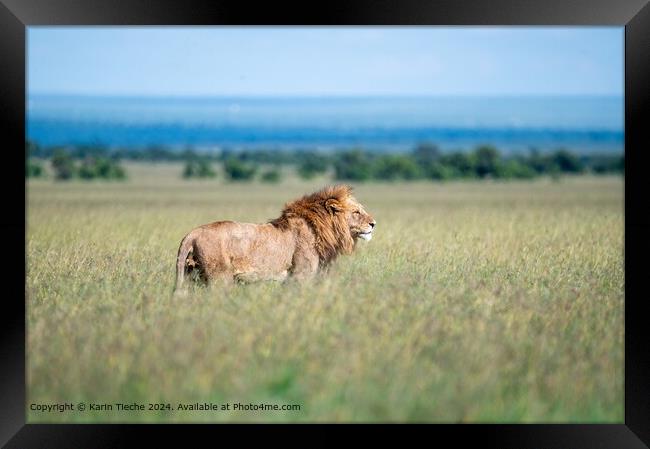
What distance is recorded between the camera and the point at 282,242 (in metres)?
9.25

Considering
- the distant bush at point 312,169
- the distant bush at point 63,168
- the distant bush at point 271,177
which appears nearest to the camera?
the distant bush at point 63,168

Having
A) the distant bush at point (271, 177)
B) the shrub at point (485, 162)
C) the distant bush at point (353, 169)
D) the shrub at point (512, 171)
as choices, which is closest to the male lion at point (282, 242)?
the distant bush at point (271, 177)

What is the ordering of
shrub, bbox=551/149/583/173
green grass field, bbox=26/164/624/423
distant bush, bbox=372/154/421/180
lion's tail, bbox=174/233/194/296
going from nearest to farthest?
green grass field, bbox=26/164/624/423, lion's tail, bbox=174/233/194/296, distant bush, bbox=372/154/421/180, shrub, bbox=551/149/583/173

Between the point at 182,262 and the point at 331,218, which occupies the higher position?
the point at 331,218

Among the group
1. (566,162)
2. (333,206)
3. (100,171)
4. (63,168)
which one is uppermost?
(566,162)

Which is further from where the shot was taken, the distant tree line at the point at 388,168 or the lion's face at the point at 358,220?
the distant tree line at the point at 388,168

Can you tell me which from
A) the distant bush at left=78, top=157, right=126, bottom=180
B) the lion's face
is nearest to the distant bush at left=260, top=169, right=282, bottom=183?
the distant bush at left=78, top=157, right=126, bottom=180

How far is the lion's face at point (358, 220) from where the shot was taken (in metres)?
9.73

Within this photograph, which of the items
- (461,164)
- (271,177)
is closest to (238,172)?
(271,177)

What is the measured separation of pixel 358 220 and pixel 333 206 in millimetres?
341

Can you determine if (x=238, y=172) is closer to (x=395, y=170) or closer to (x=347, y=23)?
(x=395, y=170)

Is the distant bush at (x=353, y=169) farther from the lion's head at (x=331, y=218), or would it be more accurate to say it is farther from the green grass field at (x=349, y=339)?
the lion's head at (x=331, y=218)

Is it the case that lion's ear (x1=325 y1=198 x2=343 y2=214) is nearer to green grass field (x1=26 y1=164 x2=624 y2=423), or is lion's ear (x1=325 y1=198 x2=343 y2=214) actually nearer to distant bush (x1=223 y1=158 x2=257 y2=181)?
green grass field (x1=26 y1=164 x2=624 y2=423)

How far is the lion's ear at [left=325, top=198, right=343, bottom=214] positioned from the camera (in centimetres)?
965
